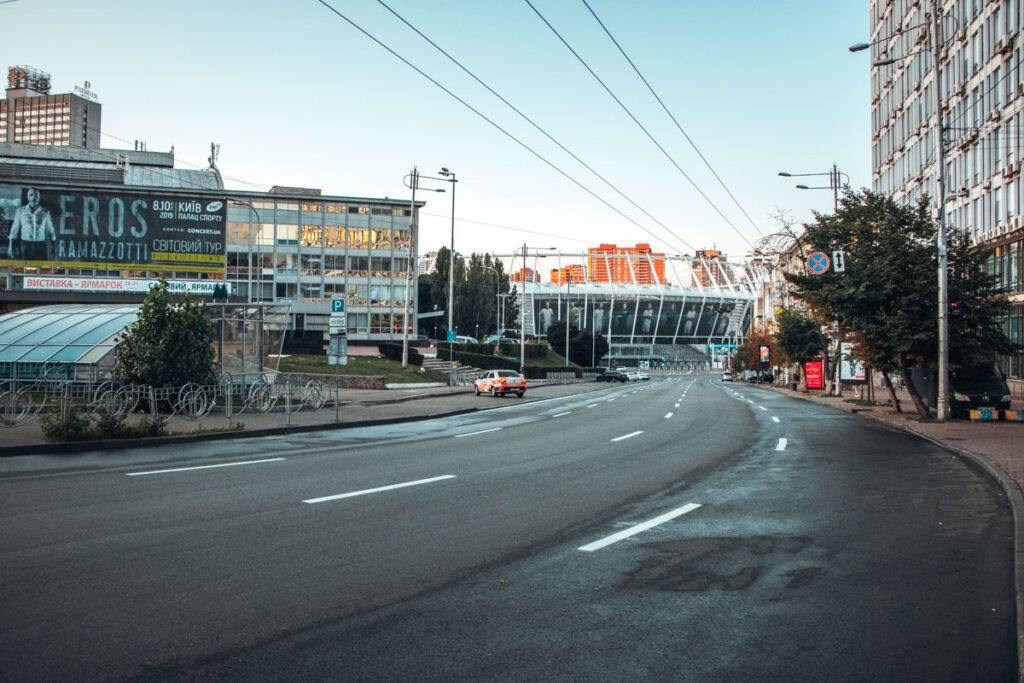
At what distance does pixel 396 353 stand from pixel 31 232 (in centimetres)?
2420

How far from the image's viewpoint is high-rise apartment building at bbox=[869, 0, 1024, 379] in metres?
37.1

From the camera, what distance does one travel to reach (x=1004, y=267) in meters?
38.9

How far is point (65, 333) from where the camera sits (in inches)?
1010

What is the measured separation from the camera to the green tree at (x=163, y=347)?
21.0m

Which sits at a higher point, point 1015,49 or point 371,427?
point 1015,49

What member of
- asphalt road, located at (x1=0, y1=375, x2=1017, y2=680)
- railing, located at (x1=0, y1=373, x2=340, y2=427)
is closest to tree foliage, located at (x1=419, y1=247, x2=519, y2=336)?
railing, located at (x1=0, y1=373, x2=340, y2=427)


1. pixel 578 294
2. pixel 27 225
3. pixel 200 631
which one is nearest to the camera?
pixel 200 631

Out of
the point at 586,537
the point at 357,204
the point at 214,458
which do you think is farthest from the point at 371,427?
the point at 357,204

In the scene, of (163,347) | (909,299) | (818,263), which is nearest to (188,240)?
(163,347)

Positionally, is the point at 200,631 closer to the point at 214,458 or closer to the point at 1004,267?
the point at 214,458

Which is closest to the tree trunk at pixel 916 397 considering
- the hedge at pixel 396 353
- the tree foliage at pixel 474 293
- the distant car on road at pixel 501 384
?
the distant car on road at pixel 501 384

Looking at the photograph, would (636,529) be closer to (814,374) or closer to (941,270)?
(941,270)

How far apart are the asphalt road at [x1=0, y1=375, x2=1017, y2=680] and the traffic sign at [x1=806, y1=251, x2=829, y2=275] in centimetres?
1557

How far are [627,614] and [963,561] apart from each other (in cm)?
337
